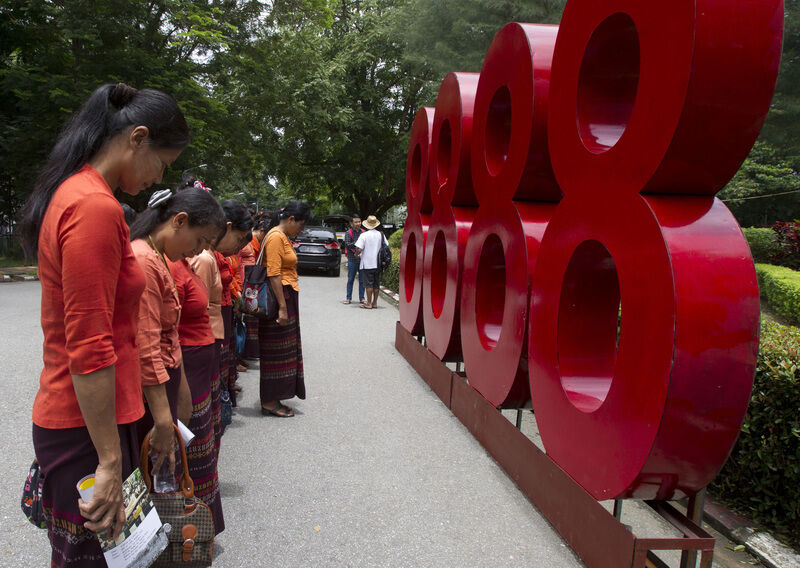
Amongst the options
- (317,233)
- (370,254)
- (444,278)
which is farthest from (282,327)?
(317,233)

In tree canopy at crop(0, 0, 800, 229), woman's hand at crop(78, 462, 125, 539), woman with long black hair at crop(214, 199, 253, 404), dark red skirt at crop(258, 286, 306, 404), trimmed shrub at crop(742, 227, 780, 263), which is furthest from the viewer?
trimmed shrub at crop(742, 227, 780, 263)

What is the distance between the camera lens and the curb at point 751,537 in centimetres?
284

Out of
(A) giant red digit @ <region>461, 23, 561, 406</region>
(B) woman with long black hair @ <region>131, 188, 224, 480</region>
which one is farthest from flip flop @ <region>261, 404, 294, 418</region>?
(B) woman with long black hair @ <region>131, 188, 224, 480</region>

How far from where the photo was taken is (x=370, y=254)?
1116 centimetres

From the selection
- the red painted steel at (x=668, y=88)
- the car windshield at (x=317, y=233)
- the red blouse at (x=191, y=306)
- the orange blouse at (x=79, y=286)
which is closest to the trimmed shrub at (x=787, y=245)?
the red painted steel at (x=668, y=88)

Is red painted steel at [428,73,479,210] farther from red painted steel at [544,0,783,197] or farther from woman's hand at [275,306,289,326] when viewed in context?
red painted steel at [544,0,783,197]

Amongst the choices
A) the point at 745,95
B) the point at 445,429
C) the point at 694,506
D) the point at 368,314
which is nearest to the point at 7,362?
the point at 445,429

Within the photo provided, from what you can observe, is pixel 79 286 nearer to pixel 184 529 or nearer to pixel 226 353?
pixel 184 529

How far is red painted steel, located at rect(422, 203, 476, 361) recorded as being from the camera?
5.35 metres

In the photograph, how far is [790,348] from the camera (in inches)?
124

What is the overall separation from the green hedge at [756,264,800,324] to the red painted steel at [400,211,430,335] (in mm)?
5126

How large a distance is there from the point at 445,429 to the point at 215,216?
2.99 meters

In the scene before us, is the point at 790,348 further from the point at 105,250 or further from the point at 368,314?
the point at 368,314

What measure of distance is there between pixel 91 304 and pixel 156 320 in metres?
0.85
